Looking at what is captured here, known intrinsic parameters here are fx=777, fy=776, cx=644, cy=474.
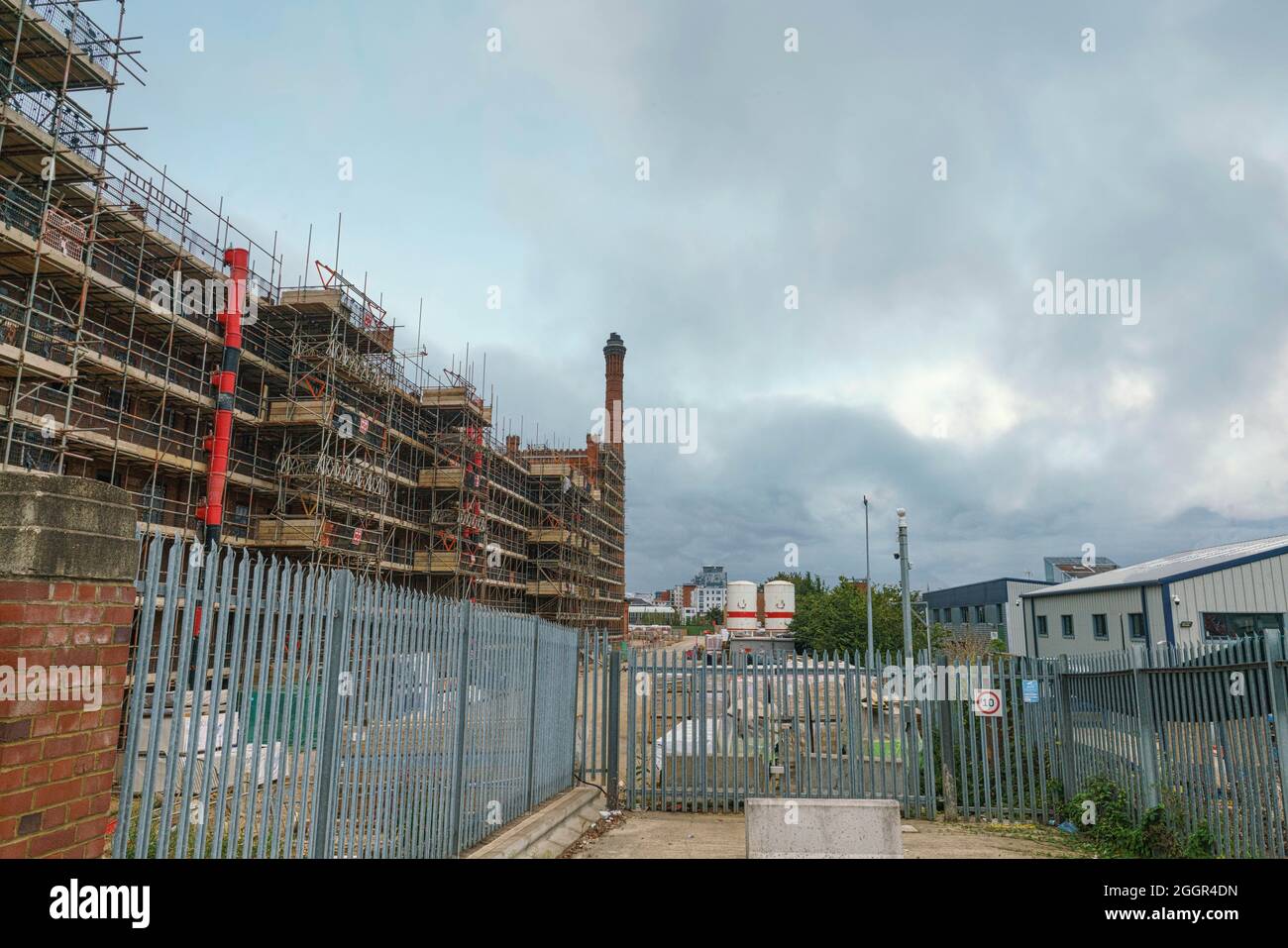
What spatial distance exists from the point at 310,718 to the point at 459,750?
2514 millimetres

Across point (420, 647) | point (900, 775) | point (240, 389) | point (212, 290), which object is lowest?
point (900, 775)

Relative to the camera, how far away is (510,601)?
51.9 metres

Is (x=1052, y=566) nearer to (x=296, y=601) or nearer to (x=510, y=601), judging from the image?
(x=510, y=601)

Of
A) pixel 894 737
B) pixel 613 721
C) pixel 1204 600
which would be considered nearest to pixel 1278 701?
pixel 894 737

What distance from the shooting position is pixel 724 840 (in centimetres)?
966

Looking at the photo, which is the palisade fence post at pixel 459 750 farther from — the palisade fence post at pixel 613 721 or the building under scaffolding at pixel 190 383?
the building under scaffolding at pixel 190 383

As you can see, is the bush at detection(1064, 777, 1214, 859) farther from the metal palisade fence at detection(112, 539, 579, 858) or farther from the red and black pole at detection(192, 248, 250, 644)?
the red and black pole at detection(192, 248, 250, 644)

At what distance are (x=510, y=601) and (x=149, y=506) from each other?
29.3 m

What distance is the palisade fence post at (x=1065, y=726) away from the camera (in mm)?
10562

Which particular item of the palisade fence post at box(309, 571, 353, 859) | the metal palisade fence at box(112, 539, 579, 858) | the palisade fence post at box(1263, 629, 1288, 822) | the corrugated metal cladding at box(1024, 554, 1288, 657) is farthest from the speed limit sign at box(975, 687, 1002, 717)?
the corrugated metal cladding at box(1024, 554, 1288, 657)

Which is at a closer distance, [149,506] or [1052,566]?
[149,506]

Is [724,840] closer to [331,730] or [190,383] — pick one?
[331,730]

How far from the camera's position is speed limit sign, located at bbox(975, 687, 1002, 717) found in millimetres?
11117
